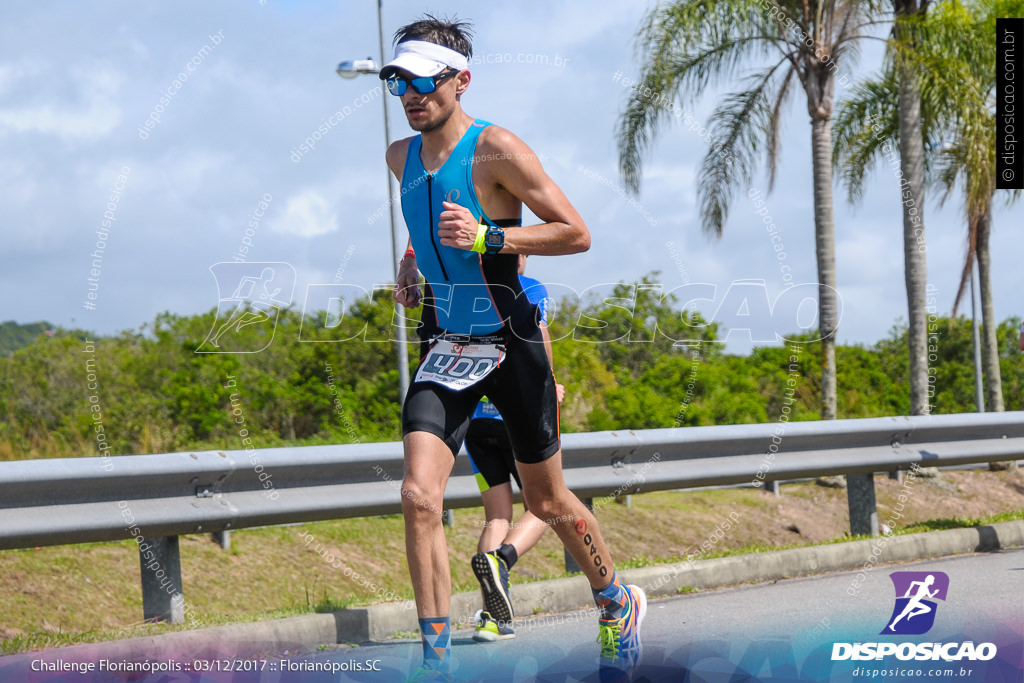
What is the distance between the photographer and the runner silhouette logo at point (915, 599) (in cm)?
445

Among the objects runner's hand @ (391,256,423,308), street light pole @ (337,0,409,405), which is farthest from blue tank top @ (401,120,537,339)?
street light pole @ (337,0,409,405)

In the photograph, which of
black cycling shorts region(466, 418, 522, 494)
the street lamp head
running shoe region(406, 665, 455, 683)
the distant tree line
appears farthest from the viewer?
the distant tree line

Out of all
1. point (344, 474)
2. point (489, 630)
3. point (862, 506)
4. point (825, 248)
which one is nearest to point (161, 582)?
point (344, 474)

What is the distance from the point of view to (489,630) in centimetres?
454

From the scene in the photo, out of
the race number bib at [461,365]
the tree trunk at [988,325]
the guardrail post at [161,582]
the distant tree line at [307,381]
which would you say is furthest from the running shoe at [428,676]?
the tree trunk at [988,325]

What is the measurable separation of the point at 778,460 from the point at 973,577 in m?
1.33

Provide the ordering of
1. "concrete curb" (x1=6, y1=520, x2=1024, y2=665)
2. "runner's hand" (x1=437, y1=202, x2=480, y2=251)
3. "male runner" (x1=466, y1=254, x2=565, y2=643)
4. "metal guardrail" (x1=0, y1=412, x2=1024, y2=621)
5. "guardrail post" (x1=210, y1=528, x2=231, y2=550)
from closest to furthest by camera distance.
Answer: "runner's hand" (x1=437, y1=202, x2=480, y2=251)
"concrete curb" (x1=6, y1=520, x2=1024, y2=665)
"metal guardrail" (x1=0, y1=412, x2=1024, y2=621)
"male runner" (x1=466, y1=254, x2=565, y2=643)
"guardrail post" (x1=210, y1=528, x2=231, y2=550)

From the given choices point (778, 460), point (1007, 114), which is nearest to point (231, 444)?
point (778, 460)

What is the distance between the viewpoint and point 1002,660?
3.78 m

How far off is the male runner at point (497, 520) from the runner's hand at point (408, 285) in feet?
1.68

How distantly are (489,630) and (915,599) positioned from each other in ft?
6.67

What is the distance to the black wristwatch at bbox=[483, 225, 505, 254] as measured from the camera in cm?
356

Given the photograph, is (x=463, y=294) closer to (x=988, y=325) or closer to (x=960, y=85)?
(x=960, y=85)

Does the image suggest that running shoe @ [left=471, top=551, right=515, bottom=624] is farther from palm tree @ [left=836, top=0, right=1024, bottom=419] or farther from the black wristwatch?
palm tree @ [left=836, top=0, right=1024, bottom=419]
